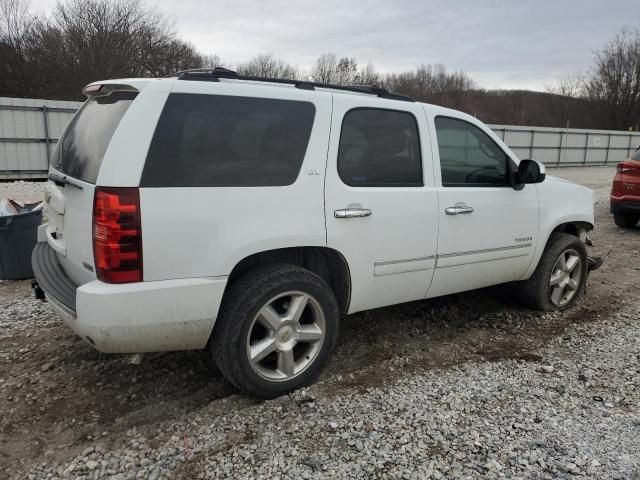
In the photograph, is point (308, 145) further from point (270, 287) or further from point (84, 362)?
point (84, 362)

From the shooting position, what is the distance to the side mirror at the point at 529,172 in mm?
4066

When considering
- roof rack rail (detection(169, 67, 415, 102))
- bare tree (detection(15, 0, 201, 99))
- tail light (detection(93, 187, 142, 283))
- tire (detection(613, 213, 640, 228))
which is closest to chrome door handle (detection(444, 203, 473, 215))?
roof rack rail (detection(169, 67, 415, 102))

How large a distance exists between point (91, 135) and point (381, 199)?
1813 mm

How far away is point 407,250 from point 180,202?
161 cm

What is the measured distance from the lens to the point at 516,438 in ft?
9.13

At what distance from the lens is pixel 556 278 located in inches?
185

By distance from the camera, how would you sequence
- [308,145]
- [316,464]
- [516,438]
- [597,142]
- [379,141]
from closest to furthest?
[316,464] → [516,438] → [308,145] → [379,141] → [597,142]

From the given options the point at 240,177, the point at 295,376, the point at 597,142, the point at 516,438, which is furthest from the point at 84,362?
the point at 597,142

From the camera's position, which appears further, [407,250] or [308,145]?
[407,250]

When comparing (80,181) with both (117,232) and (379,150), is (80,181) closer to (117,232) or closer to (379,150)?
(117,232)

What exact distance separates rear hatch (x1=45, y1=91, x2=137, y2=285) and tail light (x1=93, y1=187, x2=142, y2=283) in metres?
0.10

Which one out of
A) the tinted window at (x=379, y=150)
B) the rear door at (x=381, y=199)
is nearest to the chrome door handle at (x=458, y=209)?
the rear door at (x=381, y=199)

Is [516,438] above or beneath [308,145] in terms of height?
beneath

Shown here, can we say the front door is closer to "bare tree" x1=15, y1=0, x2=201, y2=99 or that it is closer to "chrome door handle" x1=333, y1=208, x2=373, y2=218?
"chrome door handle" x1=333, y1=208, x2=373, y2=218
